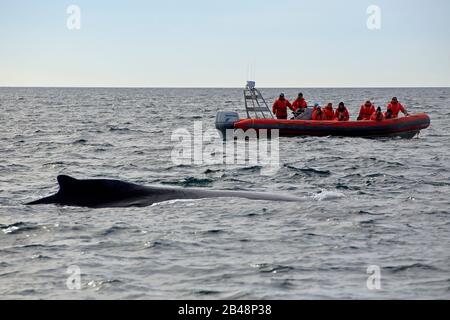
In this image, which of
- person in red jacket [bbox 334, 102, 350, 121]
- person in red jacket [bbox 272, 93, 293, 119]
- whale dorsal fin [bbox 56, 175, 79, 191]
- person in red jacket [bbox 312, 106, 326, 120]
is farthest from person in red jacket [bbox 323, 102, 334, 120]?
whale dorsal fin [bbox 56, 175, 79, 191]

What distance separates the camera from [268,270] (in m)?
10.3

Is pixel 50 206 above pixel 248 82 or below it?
below

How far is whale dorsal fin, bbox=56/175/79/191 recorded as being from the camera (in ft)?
45.2

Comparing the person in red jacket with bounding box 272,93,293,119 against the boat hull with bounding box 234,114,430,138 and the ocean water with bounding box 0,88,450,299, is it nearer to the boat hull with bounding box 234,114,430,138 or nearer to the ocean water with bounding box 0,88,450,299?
the boat hull with bounding box 234,114,430,138

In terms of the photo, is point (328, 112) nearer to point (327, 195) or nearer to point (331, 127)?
point (331, 127)

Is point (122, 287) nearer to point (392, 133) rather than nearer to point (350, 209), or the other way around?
point (350, 209)

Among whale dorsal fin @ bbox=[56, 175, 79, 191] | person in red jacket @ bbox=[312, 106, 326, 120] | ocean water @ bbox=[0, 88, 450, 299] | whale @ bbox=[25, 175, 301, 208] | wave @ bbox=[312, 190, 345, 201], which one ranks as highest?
person in red jacket @ bbox=[312, 106, 326, 120]

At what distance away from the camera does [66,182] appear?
14.0 meters

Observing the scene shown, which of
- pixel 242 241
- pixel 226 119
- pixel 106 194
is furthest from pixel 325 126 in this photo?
pixel 242 241

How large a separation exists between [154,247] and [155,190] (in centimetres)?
341

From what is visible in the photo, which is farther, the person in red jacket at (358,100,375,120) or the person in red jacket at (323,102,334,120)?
the person in red jacket at (358,100,375,120)

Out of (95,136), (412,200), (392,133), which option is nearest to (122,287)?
(412,200)
